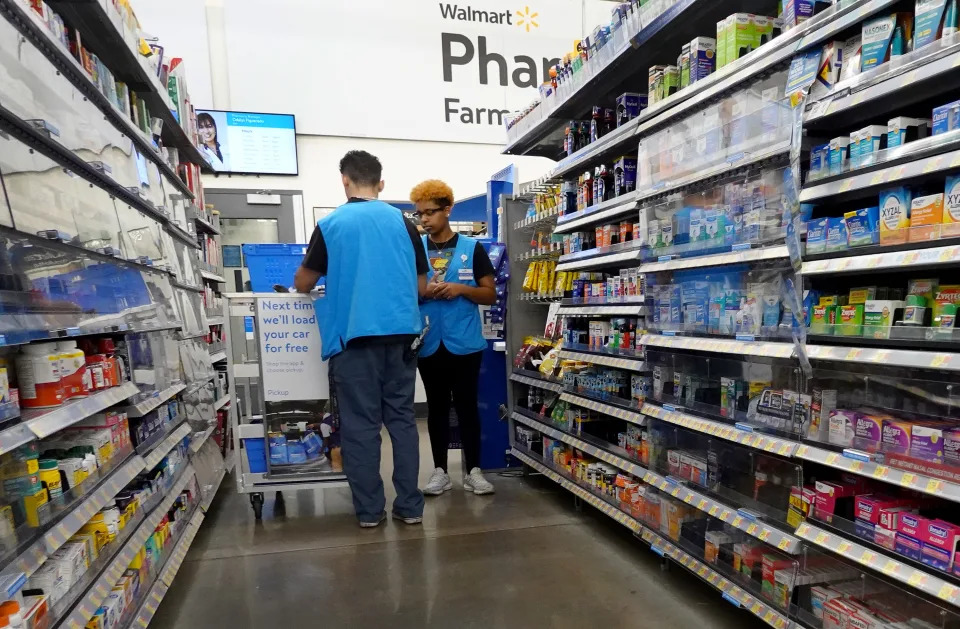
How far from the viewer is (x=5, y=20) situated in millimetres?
1588

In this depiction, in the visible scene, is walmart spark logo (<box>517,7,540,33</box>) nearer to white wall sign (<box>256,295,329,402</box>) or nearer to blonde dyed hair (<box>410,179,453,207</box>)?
blonde dyed hair (<box>410,179,453,207</box>)

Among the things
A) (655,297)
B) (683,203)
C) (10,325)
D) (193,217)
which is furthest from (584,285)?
(193,217)

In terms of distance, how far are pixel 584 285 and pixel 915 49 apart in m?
1.94

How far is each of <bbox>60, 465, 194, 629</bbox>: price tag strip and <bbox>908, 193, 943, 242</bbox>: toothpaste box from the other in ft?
8.36

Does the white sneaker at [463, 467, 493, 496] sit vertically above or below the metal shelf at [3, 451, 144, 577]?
below

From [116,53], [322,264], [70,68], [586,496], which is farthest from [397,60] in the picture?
[586,496]

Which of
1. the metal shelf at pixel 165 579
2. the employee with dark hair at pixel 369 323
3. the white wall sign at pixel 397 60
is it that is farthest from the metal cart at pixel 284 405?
the white wall sign at pixel 397 60

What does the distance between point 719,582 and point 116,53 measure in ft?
11.8

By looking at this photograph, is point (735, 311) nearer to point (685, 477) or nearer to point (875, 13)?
point (685, 477)

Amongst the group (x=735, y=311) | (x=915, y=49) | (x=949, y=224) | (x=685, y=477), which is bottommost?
(x=685, y=477)

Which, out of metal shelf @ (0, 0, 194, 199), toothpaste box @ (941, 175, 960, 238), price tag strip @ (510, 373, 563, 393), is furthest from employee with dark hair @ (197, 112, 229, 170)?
toothpaste box @ (941, 175, 960, 238)

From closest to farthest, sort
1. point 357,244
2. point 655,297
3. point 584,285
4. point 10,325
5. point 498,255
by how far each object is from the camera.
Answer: point 10,325, point 655,297, point 357,244, point 584,285, point 498,255

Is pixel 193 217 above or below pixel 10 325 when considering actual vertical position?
→ above

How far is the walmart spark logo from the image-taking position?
7348 millimetres
